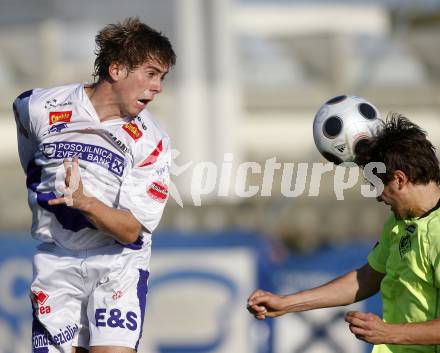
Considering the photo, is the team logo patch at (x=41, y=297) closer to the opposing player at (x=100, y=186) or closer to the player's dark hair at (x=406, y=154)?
the opposing player at (x=100, y=186)

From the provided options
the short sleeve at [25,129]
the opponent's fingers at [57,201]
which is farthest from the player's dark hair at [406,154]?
the short sleeve at [25,129]

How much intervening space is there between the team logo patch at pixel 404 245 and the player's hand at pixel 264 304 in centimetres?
68

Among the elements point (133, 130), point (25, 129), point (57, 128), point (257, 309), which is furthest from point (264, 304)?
point (25, 129)

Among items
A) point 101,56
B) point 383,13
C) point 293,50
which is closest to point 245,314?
point 101,56

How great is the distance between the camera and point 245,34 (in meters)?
24.7

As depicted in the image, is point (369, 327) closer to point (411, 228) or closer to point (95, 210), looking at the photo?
point (411, 228)

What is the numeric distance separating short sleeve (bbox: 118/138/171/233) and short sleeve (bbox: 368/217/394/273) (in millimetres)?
1161

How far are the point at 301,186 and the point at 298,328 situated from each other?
351 cm

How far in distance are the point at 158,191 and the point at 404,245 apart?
52.9 inches

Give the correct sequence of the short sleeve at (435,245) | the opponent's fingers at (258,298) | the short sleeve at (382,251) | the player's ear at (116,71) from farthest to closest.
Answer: the player's ear at (116,71)
the short sleeve at (382,251)
the opponent's fingers at (258,298)
the short sleeve at (435,245)

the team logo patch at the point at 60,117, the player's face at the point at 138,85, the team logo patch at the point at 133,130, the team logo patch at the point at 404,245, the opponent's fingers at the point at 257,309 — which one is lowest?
the opponent's fingers at the point at 257,309

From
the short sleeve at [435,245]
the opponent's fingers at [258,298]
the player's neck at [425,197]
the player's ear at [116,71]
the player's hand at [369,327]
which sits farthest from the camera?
the player's ear at [116,71]

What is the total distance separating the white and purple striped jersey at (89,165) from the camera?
19.4ft

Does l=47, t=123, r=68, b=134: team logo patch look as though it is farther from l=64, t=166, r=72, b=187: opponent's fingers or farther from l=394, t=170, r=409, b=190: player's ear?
l=394, t=170, r=409, b=190: player's ear
